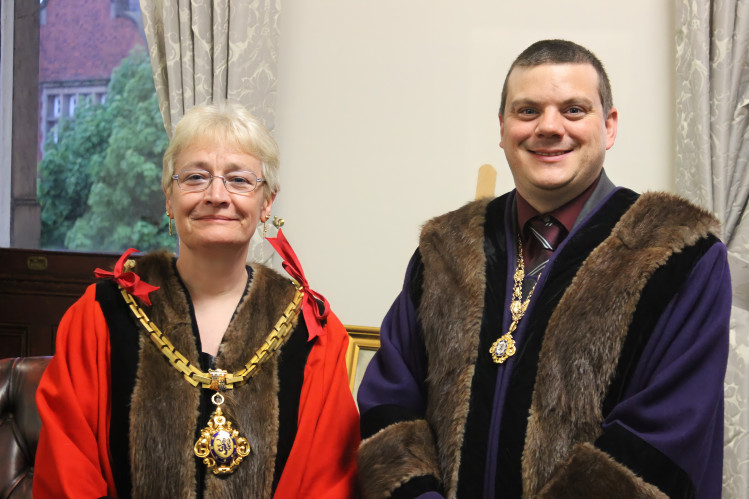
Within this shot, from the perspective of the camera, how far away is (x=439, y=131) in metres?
2.88

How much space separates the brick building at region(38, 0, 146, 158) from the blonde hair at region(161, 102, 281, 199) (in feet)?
6.32

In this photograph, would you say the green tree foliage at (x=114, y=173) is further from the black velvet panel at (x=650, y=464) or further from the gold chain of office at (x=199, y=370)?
the black velvet panel at (x=650, y=464)

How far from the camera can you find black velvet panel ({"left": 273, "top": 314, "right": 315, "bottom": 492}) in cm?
168

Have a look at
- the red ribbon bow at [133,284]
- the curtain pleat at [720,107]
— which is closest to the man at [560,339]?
the red ribbon bow at [133,284]

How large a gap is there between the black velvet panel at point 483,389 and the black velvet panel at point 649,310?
24 centimetres

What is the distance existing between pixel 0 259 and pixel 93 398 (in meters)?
2.00

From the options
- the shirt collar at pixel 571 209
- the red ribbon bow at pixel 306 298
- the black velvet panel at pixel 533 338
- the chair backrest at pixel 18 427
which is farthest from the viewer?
the chair backrest at pixel 18 427

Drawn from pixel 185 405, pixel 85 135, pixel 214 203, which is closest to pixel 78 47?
pixel 85 135

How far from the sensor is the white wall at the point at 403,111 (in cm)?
271

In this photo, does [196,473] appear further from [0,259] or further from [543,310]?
[0,259]

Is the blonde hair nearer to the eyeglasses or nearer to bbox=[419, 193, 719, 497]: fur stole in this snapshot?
the eyeglasses

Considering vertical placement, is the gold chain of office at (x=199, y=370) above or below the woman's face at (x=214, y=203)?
below

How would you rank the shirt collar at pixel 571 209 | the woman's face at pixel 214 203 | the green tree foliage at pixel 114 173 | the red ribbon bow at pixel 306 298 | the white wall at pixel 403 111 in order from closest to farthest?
the shirt collar at pixel 571 209, the woman's face at pixel 214 203, the red ribbon bow at pixel 306 298, the white wall at pixel 403 111, the green tree foliage at pixel 114 173

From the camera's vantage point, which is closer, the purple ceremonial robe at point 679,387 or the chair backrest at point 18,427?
the purple ceremonial robe at point 679,387
